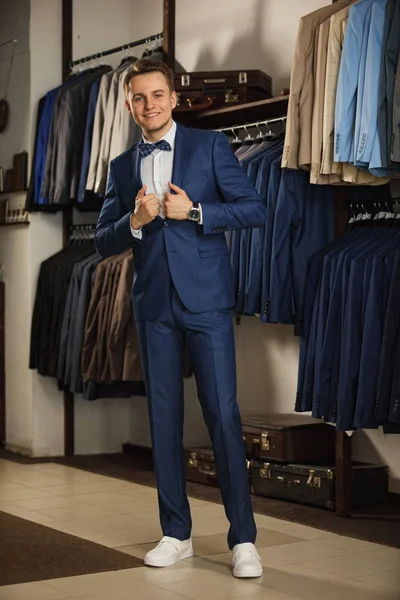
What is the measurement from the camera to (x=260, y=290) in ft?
17.2

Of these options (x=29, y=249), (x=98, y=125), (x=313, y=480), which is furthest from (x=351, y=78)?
(x=29, y=249)

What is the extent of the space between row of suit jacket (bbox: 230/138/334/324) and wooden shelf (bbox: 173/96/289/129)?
325mm

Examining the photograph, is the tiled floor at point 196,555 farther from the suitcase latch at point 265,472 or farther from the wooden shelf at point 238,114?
the wooden shelf at point 238,114

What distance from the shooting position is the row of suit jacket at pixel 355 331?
447 centimetres

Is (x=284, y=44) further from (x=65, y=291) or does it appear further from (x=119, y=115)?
(x=65, y=291)

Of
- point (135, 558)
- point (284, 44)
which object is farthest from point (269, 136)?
point (135, 558)

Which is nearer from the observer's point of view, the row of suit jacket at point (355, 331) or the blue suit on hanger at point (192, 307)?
the blue suit on hanger at point (192, 307)

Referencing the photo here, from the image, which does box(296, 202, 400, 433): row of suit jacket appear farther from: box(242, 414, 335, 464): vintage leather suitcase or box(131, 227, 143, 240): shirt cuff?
box(131, 227, 143, 240): shirt cuff

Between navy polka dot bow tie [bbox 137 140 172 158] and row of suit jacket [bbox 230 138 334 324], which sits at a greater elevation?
navy polka dot bow tie [bbox 137 140 172 158]

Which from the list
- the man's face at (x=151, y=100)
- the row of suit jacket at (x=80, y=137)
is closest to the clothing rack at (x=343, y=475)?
the man's face at (x=151, y=100)

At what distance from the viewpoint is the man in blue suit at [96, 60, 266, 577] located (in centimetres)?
369

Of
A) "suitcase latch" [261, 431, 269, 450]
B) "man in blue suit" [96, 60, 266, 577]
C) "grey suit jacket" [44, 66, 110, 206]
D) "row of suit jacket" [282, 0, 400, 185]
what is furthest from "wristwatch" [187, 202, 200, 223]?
"grey suit jacket" [44, 66, 110, 206]

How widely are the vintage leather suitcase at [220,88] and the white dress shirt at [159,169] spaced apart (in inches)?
74.3

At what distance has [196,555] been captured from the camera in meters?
3.99
